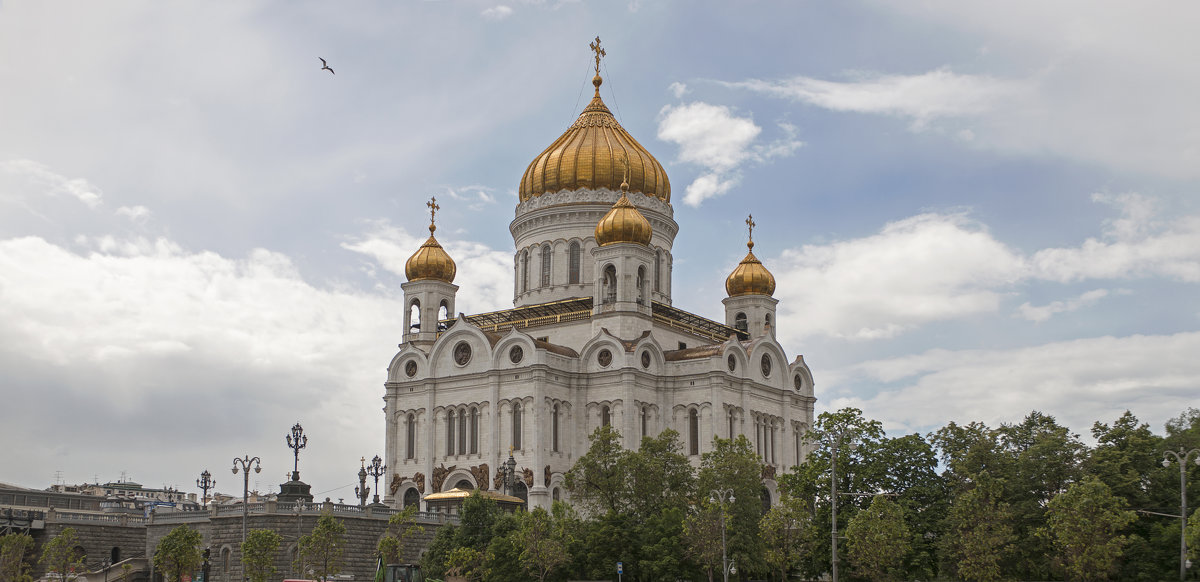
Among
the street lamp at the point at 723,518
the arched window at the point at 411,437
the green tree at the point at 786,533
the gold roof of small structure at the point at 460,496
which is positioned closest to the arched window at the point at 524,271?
the arched window at the point at 411,437

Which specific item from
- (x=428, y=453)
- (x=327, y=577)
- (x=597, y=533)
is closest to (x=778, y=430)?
(x=428, y=453)

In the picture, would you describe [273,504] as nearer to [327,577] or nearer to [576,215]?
[327,577]

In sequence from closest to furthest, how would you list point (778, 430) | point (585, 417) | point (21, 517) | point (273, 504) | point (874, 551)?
point (874, 551) < point (273, 504) < point (21, 517) < point (585, 417) < point (778, 430)

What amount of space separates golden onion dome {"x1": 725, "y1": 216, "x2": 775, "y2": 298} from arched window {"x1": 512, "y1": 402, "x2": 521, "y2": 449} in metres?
16.8

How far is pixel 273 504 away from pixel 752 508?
18001 millimetres

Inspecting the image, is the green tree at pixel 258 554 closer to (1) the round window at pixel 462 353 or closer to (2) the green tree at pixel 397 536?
(2) the green tree at pixel 397 536

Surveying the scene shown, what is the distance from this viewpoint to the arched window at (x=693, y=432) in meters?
62.0

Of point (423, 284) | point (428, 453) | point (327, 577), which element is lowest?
point (327, 577)

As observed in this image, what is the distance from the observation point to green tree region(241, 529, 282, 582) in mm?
44875

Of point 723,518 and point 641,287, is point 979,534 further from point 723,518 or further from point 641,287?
point 641,287

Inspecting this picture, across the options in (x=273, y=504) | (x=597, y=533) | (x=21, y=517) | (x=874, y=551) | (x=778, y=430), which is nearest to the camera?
(x=874, y=551)

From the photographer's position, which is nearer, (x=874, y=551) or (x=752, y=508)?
(x=874, y=551)

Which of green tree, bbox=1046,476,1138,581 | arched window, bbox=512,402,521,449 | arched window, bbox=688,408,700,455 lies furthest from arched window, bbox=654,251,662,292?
green tree, bbox=1046,476,1138,581

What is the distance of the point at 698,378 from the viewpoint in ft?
205
